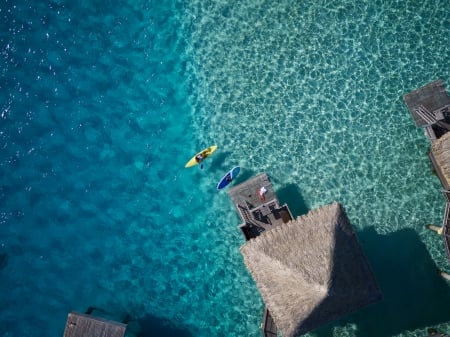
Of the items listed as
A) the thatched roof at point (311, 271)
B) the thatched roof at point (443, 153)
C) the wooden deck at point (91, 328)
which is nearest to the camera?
the thatched roof at point (311, 271)

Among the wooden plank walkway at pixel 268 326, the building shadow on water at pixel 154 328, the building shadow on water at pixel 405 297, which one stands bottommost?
the building shadow on water at pixel 405 297

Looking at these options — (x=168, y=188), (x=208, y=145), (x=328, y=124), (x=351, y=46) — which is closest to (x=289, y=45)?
(x=351, y=46)

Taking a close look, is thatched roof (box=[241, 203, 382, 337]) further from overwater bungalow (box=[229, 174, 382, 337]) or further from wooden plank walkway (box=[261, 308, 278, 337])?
wooden plank walkway (box=[261, 308, 278, 337])

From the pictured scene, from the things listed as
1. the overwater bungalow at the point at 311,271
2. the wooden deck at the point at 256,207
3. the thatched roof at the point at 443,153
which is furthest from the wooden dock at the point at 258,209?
the thatched roof at the point at 443,153

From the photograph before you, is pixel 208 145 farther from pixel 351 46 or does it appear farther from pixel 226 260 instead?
pixel 351 46

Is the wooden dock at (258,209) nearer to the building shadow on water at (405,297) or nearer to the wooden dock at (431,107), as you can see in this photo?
the building shadow on water at (405,297)

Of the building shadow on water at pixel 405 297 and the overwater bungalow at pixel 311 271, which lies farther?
the building shadow on water at pixel 405 297

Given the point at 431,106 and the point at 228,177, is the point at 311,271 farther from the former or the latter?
the point at 431,106

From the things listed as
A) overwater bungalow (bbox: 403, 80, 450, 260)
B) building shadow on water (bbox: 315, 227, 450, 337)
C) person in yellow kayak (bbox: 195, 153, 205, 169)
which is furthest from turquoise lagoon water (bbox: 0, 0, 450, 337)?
overwater bungalow (bbox: 403, 80, 450, 260)
